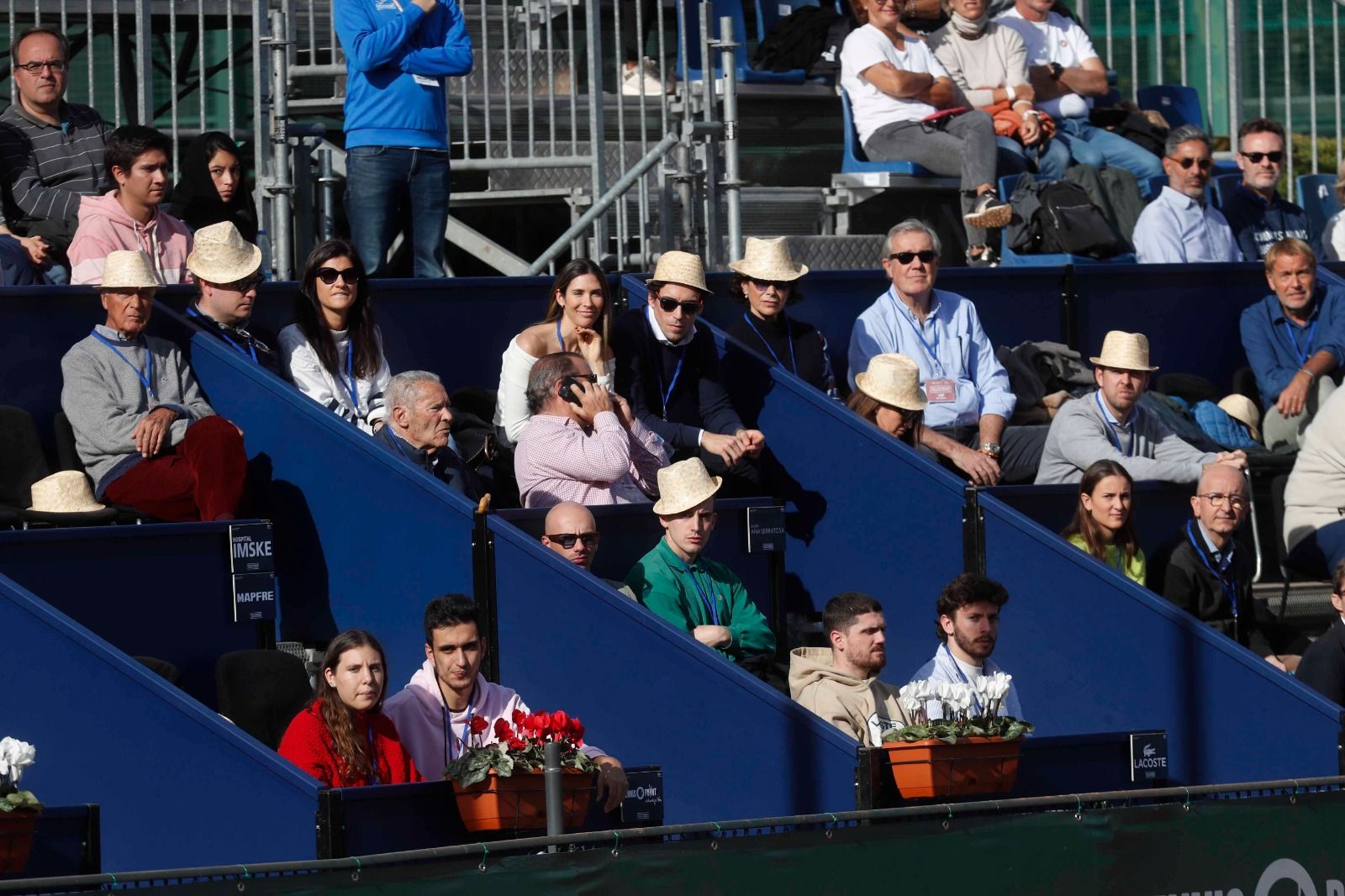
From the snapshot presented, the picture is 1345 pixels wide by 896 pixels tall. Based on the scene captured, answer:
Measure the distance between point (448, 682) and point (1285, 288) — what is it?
522 cm

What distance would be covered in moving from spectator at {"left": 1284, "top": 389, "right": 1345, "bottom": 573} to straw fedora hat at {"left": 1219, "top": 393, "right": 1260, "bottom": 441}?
0.93 metres

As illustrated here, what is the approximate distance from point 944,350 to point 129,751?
166 inches

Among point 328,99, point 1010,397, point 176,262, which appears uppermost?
point 328,99

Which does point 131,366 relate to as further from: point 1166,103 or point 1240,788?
point 1166,103

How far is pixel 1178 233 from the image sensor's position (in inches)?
444

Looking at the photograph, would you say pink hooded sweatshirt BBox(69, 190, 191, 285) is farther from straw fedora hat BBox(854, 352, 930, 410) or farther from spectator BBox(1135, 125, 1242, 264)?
spectator BBox(1135, 125, 1242, 264)

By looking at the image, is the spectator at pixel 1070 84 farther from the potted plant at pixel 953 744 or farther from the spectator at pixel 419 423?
the potted plant at pixel 953 744

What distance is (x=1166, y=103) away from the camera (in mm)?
13969

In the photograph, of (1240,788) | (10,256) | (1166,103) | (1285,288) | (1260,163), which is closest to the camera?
(1240,788)

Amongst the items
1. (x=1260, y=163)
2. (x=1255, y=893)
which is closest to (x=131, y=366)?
(x=1255, y=893)

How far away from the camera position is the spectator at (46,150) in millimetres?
9281

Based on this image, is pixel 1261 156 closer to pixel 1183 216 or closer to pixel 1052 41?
pixel 1183 216

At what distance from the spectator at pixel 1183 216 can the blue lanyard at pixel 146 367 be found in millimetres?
5086

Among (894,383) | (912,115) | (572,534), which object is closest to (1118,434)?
(894,383)
